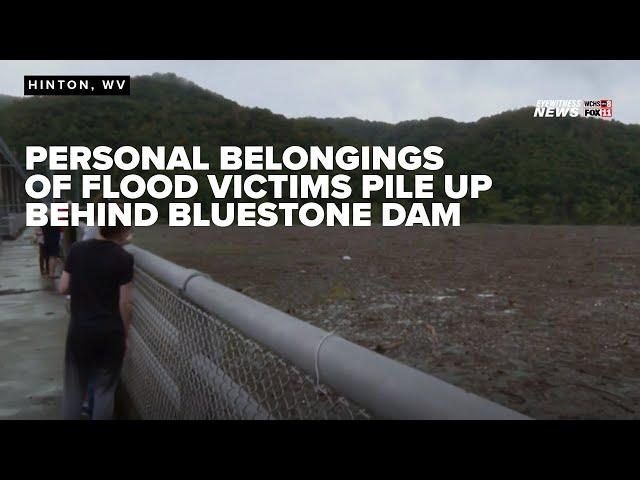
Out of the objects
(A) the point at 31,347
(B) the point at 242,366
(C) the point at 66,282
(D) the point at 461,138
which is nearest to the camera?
(B) the point at 242,366

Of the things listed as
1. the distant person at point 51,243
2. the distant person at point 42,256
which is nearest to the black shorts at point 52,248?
the distant person at point 51,243

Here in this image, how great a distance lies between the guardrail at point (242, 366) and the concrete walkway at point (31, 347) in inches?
27.1

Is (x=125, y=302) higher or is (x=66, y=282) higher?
(x=66, y=282)

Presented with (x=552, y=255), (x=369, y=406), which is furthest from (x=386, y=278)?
(x=369, y=406)

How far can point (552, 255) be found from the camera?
2059 cm

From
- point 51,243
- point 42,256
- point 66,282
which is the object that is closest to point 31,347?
point 66,282

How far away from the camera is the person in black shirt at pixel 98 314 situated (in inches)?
122

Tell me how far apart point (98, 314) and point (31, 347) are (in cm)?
329

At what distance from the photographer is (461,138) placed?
9769 cm

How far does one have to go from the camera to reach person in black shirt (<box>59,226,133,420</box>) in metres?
3.11

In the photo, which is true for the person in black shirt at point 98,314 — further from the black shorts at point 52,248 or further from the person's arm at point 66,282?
the black shorts at point 52,248

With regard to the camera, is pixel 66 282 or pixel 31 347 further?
pixel 31 347

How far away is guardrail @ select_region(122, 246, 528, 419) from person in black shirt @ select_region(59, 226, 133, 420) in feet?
0.64

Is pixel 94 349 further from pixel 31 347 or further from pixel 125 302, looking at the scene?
pixel 31 347
